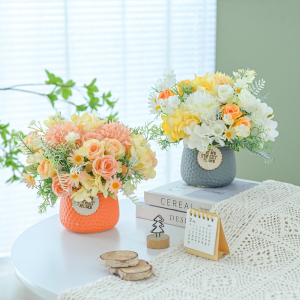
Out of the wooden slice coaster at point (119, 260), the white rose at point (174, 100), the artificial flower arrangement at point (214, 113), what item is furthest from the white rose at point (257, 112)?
the wooden slice coaster at point (119, 260)

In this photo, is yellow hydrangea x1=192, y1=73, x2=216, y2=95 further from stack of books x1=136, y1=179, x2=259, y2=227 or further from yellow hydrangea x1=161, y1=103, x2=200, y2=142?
stack of books x1=136, y1=179, x2=259, y2=227

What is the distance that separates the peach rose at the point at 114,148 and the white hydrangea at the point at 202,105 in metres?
0.26

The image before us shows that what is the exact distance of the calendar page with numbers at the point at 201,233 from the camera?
3.17 ft

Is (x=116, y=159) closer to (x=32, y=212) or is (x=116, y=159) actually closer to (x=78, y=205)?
(x=78, y=205)

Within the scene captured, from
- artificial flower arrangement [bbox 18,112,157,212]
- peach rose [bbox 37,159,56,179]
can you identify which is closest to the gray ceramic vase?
artificial flower arrangement [bbox 18,112,157,212]

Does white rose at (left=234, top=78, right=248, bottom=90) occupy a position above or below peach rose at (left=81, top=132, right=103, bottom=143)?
above

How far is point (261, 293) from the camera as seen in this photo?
811 mm

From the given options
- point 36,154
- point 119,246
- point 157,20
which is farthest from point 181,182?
point 157,20

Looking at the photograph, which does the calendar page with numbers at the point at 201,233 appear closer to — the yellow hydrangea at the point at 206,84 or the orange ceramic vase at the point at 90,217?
the orange ceramic vase at the point at 90,217

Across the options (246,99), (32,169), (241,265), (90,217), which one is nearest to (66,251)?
(90,217)

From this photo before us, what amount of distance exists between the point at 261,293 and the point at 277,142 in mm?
1668

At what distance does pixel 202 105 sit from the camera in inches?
45.0

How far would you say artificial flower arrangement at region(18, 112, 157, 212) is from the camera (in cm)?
102

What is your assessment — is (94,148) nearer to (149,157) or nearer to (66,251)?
(149,157)
